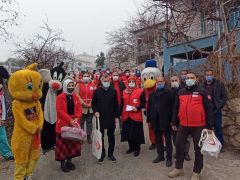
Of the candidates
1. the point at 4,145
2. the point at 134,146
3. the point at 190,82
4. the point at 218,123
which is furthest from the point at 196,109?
the point at 4,145

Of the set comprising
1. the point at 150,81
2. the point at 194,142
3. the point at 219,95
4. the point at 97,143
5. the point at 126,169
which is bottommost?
the point at 126,169

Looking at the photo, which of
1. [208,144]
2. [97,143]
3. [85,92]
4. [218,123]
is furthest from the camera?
[85,92]

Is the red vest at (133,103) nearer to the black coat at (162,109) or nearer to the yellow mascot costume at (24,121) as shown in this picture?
the black coat at (162,109)

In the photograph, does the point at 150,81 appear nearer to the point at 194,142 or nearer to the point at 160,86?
the point at 160,86

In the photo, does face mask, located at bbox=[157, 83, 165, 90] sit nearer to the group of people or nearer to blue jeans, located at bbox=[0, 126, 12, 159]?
the group of people

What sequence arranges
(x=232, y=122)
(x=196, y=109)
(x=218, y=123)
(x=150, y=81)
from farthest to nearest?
(x=232, y=122) → (x=150, y=81) → (x=218, y=123) → (x=196, y=109)

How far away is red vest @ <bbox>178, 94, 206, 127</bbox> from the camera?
217 inches

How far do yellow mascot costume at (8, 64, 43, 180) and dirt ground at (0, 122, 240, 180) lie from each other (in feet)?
2.68

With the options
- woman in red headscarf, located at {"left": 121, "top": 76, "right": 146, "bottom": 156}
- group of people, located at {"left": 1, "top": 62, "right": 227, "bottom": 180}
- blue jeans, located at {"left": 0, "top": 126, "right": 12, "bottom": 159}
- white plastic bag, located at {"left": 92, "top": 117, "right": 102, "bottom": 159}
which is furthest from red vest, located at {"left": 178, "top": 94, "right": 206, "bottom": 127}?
blue jeans, located at {"left": 0, "top": 126, "right": 12, "bottom": 159}

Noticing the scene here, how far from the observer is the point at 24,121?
17.6ft

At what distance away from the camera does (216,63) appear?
862 centimetres

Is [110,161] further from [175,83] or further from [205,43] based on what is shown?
[205,43]

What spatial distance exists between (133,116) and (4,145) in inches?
115

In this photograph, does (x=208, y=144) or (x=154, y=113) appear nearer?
(x=208, y=144)
